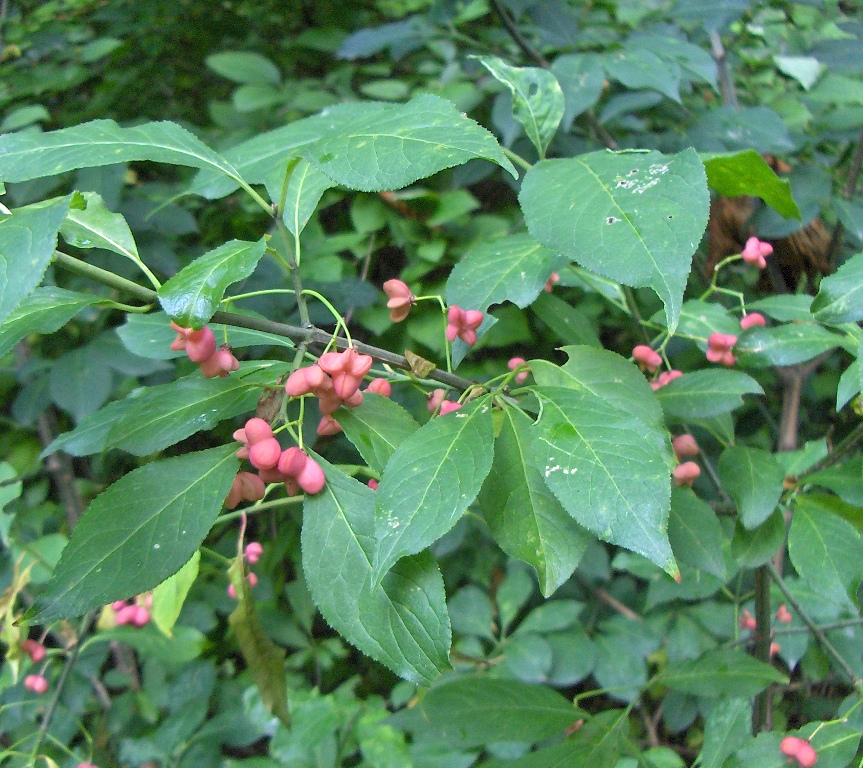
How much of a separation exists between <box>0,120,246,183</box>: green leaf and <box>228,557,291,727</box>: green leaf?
Result: 348mm

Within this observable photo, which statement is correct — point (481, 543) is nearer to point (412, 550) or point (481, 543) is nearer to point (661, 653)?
point (661, 653)

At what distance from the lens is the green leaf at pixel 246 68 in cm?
159

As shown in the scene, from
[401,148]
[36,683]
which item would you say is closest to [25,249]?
[401,148]

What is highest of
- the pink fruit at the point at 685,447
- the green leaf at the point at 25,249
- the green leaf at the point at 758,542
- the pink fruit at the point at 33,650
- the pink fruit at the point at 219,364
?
the green leaf at the point at 25,249

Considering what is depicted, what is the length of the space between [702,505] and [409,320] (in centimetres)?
82

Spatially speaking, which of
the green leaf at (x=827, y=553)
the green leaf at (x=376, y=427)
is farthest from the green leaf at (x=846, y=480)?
the green leaf at (x=376, y=427)

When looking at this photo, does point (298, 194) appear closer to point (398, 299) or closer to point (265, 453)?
point (398, 299)

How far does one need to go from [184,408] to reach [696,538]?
1.56 feet

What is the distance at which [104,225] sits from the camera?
0.52 m

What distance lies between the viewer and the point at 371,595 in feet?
1.42

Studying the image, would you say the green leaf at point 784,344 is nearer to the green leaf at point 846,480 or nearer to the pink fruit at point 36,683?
the green leaf at point 846,480

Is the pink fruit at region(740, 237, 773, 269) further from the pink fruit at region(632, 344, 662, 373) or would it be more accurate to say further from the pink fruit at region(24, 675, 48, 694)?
the pink fruit at region(24, 675, 48, 694)

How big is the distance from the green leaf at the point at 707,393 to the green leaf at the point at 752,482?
7 centimetres

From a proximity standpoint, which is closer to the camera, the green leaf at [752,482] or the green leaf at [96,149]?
the green leaf at [96,149]
